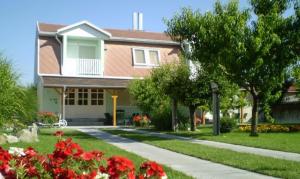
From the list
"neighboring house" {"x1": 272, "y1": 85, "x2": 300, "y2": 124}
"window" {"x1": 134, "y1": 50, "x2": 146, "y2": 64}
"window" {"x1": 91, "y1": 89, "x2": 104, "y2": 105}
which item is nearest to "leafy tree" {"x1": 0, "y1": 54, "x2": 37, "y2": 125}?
"window" {"x1": 91, "y1": 89, "x2": 104, "y2": 105}

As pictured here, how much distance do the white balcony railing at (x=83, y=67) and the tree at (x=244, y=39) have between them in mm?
13656

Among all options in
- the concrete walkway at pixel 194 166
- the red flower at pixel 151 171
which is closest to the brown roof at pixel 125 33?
the concrete walkway at pixel 194 166

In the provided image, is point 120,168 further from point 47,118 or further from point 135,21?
point 135,21

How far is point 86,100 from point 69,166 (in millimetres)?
28083

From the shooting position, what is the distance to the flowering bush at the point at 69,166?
16.8 ft

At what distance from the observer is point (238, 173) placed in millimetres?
9664

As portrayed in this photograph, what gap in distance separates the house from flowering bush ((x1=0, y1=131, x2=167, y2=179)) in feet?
78.3

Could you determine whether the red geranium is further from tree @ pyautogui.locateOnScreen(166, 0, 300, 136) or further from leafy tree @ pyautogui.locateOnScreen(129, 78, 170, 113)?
leafy tree @ pyautogui.locateOnScreen(129, 78, 170, 113)

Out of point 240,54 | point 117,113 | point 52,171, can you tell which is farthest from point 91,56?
point 52,171

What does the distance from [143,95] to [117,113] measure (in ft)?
17.0

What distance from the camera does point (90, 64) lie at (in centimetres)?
3244

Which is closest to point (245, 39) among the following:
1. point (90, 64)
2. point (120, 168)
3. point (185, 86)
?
point (185, 86)

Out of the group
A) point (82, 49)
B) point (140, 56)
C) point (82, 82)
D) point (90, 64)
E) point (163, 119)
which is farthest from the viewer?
point (140, 56)

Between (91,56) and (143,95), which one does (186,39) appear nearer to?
(143,95)
